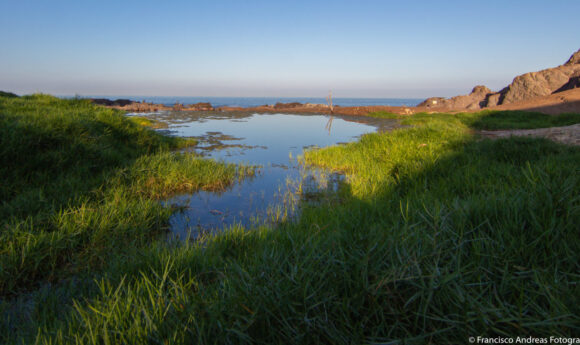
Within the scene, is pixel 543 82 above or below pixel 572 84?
above

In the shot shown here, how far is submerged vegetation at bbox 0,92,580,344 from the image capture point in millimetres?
1290

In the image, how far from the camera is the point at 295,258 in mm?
1781

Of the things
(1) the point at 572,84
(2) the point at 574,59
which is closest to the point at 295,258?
(1) the point at 572,84

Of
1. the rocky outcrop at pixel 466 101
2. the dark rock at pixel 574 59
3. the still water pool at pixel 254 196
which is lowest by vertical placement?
the still water pool at pixel 254 196

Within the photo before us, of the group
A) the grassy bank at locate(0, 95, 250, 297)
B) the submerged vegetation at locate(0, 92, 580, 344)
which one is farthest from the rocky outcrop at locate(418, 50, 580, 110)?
the grassy bank at locate(0, 95, 250, 297)

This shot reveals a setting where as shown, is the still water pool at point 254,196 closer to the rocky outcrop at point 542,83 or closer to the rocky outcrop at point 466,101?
the rocky outcrop at point 542,83

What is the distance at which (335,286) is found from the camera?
148 centimetres

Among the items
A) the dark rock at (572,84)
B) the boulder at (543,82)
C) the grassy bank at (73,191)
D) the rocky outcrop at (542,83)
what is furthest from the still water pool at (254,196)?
the boulder at (543,82)

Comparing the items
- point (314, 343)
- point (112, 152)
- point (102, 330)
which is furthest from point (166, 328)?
point (112, 152)

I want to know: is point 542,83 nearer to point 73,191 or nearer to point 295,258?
point 295,258

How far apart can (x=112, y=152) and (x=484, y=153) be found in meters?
8.17

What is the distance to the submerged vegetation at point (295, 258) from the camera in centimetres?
129

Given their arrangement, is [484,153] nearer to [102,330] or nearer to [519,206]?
[519,206]

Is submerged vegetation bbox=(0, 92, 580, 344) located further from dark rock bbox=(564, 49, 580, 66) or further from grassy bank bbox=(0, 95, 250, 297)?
dark rock bbox=(564, 49, 580, 66)
